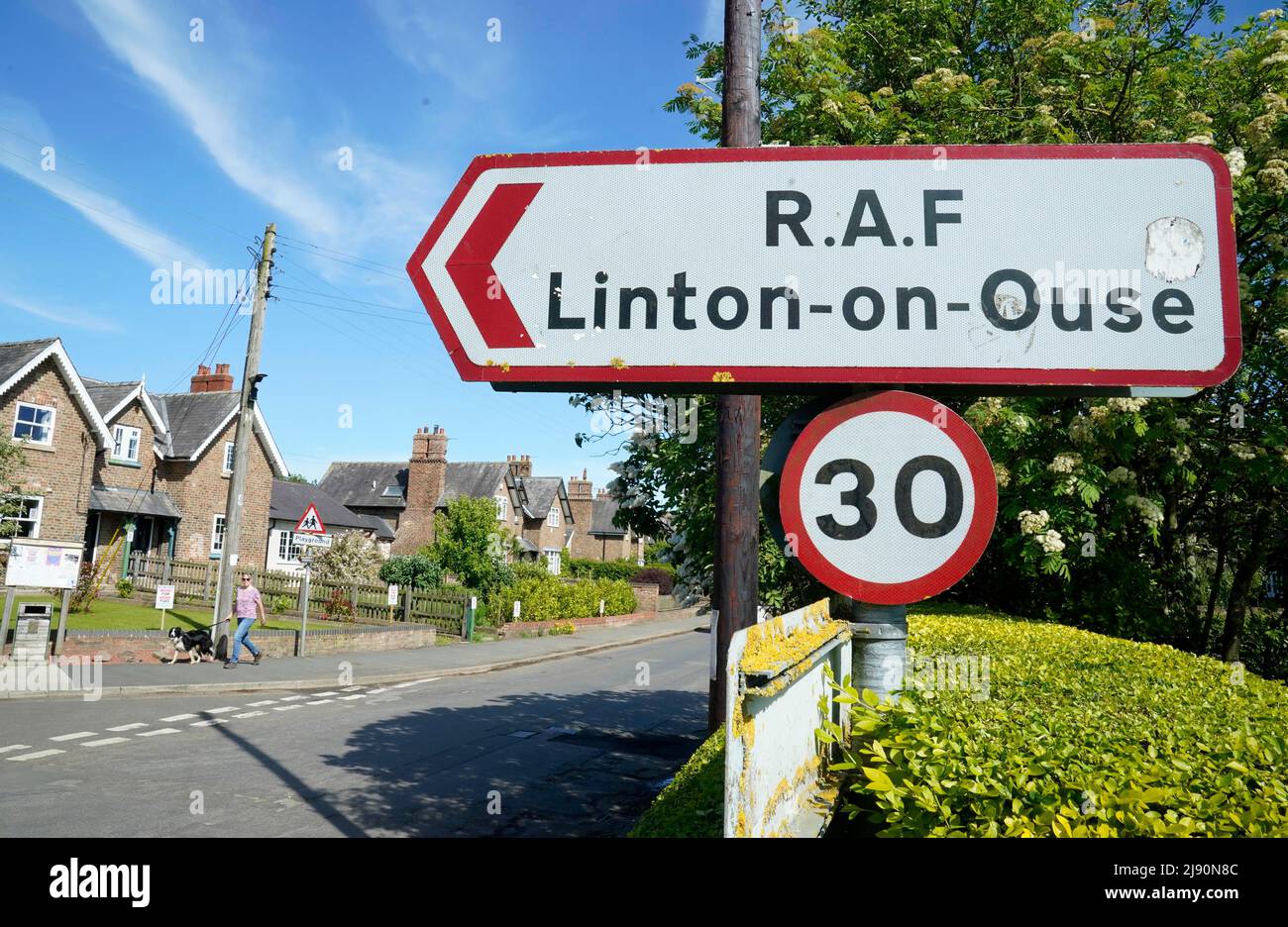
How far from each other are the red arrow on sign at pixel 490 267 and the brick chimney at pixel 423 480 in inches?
1788

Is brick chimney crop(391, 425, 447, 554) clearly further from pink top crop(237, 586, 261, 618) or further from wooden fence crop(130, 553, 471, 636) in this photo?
pink top crop(237, 586, 261, 618)

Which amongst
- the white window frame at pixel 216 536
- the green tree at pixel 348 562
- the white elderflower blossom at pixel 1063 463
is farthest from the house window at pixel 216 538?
the white elderflower blossom at pixel 1063 463

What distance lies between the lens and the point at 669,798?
11.4 ft

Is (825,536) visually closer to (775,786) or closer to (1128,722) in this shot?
(775,786)

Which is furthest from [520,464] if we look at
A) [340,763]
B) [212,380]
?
[340,763]

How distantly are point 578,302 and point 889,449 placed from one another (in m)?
0.88

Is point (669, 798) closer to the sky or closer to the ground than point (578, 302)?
closer to the ground

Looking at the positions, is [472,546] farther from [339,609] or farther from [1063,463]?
[1063,463]

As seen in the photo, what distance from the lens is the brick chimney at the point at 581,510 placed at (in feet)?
202

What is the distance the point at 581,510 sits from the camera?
62.1 meters

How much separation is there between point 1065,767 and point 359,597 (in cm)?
2651

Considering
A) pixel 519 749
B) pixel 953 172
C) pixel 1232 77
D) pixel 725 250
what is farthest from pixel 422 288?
pixel 1232 77

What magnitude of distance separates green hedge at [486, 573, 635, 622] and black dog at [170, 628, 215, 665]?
38.4ft

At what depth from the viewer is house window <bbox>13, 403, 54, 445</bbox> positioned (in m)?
25.4
